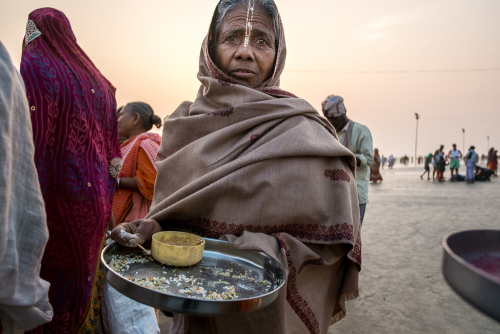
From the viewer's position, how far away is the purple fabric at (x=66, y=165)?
1.76 m

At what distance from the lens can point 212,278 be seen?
1.28m

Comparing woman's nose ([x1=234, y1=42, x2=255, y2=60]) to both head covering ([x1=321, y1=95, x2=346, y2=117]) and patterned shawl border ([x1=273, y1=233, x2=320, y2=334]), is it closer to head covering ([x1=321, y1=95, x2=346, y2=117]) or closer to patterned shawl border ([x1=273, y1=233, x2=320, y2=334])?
patterned shawl border ([x1=273, y1=233, x2=320, y2=334])

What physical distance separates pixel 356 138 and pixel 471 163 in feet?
52.2

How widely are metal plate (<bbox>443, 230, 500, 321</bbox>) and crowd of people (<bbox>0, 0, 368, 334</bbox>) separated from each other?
0.65m

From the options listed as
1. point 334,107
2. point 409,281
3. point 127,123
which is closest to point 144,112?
point 127,123

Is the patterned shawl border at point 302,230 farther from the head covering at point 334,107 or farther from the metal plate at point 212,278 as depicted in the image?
the head covering at point 334,107

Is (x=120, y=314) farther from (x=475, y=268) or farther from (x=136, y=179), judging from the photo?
(x=475, y=268)

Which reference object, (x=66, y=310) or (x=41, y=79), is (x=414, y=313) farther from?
(x=41, y=79)

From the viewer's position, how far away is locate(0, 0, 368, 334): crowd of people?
4.80 feet

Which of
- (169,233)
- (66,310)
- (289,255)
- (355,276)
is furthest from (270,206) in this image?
(66,310)

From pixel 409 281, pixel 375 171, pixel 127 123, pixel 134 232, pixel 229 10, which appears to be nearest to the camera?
pixel 134 232

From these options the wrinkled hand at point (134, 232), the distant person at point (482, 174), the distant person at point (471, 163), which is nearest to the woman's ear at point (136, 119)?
the wrinkled hand at point (134, 232)

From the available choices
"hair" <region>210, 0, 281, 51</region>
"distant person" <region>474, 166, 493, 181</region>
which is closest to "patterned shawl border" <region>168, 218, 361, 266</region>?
"hair" <region>210, 0, 281, 51</region>

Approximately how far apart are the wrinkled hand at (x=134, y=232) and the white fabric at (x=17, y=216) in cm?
26
